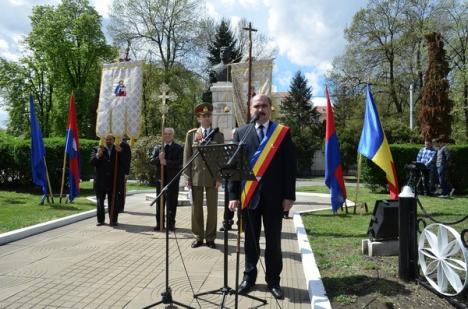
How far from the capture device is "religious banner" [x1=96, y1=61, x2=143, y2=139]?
9.27m

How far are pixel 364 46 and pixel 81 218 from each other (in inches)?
1263

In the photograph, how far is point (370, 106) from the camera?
915cm

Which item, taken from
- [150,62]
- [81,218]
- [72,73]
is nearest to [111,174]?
[81,218]

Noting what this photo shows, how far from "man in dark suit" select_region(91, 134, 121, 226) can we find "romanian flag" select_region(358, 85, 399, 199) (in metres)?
5.16

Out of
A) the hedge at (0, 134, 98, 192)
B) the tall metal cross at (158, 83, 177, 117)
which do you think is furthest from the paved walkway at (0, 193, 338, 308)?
the hedge at (0, 134, 98, 192)

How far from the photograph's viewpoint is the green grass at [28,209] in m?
8.66

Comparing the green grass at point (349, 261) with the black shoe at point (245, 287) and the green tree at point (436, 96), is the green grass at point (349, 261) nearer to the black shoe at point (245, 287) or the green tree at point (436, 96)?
the black shoe at point (245, 287)

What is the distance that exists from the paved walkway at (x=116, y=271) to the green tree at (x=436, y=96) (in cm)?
2443

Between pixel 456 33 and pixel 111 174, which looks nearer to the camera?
pixel 111 174

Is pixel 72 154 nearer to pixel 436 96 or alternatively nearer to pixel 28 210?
pixel 28 210

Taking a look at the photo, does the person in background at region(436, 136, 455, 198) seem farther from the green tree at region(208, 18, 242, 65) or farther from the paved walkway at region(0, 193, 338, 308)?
the green tree at region(208, 18, 242, 65)

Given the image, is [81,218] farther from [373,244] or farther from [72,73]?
[72,73]

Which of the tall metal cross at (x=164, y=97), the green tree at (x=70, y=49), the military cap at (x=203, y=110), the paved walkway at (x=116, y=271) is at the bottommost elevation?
the paved walkway at (x=116, y=271)

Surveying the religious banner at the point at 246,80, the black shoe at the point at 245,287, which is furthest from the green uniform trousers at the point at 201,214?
the religious banner at the point at 246,80
